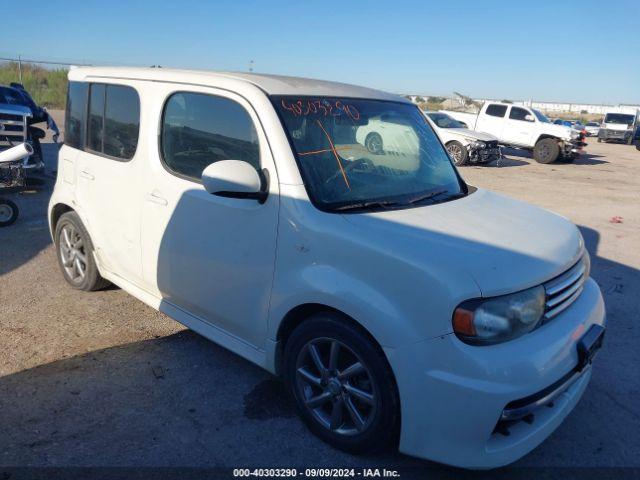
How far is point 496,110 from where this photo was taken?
19562 mm

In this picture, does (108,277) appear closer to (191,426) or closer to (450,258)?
(191,426)

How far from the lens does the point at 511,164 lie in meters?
18.1

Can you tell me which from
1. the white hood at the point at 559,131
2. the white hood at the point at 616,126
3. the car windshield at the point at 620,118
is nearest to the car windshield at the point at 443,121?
the white hood at the point at 559,131

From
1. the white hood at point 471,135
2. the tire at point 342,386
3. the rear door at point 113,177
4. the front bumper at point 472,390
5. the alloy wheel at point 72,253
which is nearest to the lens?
the front bumper at point 472,390

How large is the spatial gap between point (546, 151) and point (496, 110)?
243 cm

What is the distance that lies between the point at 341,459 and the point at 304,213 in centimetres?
129

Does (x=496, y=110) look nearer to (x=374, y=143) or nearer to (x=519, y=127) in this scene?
(x=519, y=127)

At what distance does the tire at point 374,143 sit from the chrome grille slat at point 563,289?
1321 millimetres

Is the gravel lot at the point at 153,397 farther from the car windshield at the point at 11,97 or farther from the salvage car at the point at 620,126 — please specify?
the salvage car at the point at 620,126

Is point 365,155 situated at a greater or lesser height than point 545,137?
lesser

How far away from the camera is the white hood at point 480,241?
2.27 m

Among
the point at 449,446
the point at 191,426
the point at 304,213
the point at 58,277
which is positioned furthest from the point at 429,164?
the point at 58,277

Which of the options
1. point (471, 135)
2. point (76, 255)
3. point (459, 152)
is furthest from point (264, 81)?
point (471, 135)

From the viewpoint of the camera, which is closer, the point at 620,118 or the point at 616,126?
the point at 616,126
